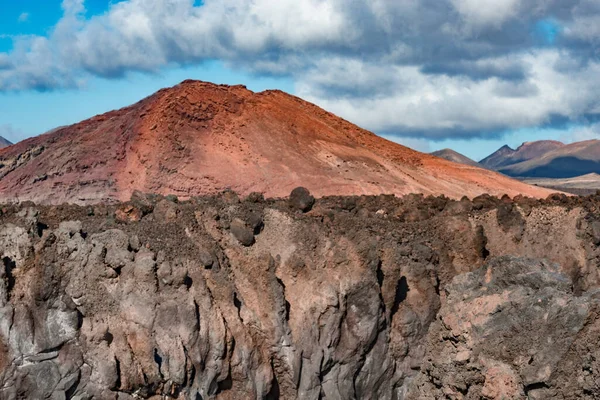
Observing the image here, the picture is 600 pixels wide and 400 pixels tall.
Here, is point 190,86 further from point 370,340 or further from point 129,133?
point 370,340

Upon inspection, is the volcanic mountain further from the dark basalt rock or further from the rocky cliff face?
the rocky cliff face

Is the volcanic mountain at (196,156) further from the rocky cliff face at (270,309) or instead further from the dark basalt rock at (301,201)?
the rocky cliff face at (270,309)

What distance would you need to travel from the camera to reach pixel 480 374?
16766 millimetres

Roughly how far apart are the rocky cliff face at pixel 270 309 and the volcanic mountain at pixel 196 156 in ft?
25.2

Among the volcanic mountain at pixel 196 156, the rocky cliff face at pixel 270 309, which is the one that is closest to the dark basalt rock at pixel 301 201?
the rocky cliff face at pixel 270 309

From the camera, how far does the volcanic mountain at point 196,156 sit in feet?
97.5

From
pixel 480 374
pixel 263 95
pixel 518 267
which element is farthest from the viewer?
pixel 263 95

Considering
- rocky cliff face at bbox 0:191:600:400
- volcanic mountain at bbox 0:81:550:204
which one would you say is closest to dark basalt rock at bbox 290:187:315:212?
rocky cliff face at bbox 0:191:600:400

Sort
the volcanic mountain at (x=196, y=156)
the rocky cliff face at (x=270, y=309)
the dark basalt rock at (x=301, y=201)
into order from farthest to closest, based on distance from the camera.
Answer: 1. the volcanic mountain at (x=196, y=156)
2. the dark basalt rock at (x=301, y=201)
3. the rocky cliff face at (x=270, y=309)

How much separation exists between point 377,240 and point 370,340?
2.53 m

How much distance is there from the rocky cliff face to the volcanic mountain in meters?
7.67

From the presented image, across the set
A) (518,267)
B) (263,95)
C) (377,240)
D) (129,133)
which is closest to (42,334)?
(377,240)

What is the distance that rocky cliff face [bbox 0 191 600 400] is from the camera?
16.5m

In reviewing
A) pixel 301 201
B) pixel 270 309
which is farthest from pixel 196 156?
pixel 270 309
